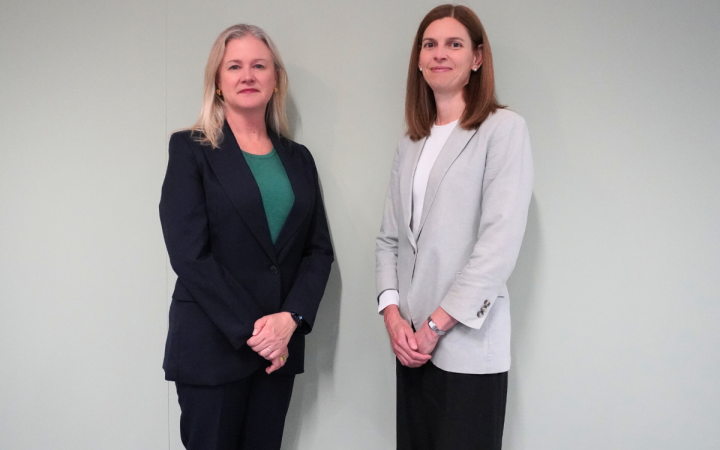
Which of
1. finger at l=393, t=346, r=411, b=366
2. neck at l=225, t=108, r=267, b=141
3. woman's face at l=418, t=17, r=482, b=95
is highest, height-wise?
woman's face at l=418, t=17, r=482, b=95

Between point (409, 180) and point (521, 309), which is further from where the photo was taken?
point (521, 309)

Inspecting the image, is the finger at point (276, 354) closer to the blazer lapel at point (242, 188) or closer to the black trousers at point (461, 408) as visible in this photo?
the blazer lapel at point (242, 188)

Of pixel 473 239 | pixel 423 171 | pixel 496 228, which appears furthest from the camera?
pixel 423 171

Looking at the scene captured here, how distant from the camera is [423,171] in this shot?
59.6 inches

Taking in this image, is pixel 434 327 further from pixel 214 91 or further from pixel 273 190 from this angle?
pixel 214 91

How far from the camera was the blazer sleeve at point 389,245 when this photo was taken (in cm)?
160

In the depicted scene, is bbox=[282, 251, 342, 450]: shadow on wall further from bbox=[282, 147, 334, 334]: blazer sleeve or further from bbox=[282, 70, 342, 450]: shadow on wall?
bbox=[282, 147, 334, 334]: blazer sleeve

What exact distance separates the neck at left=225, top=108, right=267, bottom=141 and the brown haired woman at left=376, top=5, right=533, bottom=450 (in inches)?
20.5

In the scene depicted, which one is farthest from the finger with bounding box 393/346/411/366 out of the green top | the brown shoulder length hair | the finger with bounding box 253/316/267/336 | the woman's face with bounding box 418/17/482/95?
the woman's face with bounding box 418/17/482/95

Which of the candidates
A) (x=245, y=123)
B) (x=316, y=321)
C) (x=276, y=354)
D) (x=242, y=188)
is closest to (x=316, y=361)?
(x=316, y=321)

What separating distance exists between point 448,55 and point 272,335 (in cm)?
99

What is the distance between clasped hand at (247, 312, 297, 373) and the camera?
1458 millimetres

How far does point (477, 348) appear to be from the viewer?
4.46 ft

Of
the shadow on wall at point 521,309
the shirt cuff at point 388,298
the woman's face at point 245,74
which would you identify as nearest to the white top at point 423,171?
the shirt cuff at point 388,298
